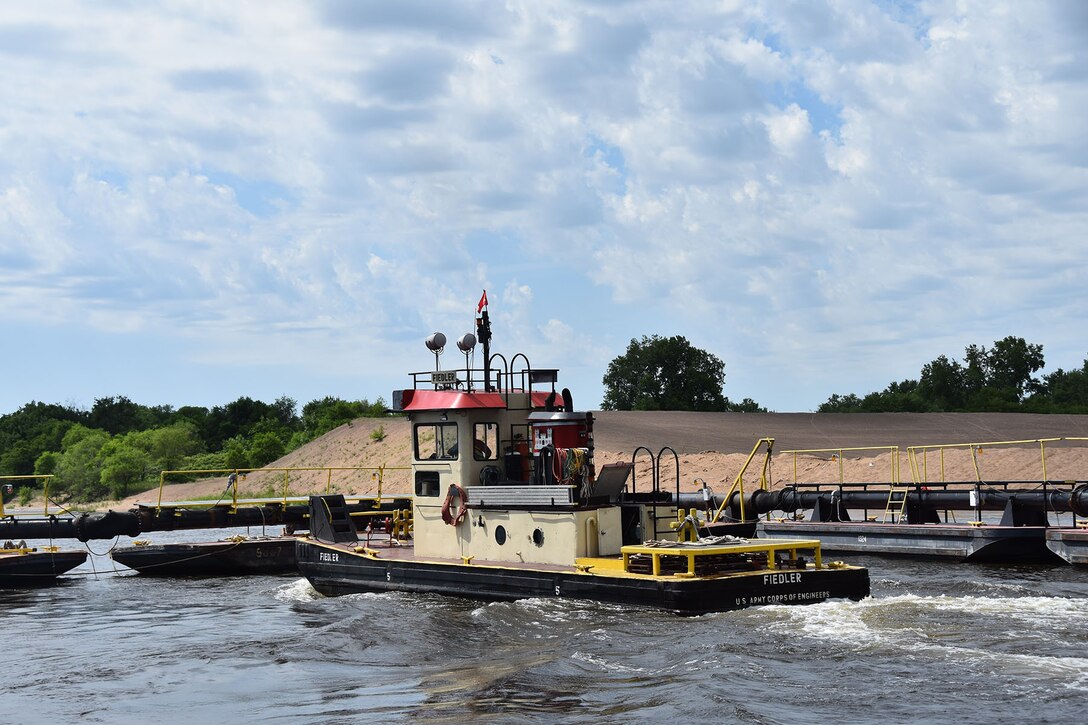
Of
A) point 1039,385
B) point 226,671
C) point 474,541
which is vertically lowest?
point 226,671

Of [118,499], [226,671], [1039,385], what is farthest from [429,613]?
[1039,385]

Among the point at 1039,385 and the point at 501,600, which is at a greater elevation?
the point at 1039,385

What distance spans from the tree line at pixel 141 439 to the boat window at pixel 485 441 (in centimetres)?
6848

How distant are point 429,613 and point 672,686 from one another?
22.8 ft

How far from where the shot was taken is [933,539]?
96.9ft

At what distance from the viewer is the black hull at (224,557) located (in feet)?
102

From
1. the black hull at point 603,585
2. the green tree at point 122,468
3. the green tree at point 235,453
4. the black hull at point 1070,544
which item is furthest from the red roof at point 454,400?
the green tree at point 235,453

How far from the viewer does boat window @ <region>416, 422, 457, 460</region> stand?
72.9 ft

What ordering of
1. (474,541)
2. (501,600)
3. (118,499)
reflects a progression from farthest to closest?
(118,499) < (474,541) < (501,600)

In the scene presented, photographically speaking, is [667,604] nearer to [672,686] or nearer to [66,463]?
[672,686]

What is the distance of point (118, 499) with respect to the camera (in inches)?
3307

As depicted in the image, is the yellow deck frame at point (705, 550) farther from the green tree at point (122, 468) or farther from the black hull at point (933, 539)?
the green tree at point (122, 468)

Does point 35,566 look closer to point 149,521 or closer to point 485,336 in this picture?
point 149,521

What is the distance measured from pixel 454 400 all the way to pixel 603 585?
4.98 meters
